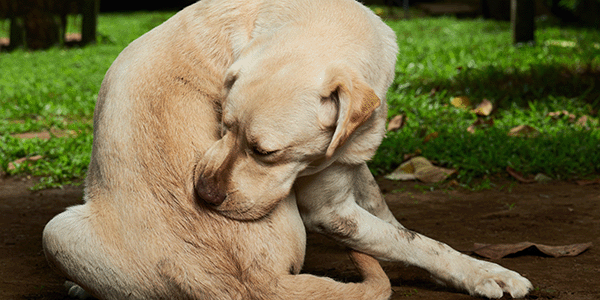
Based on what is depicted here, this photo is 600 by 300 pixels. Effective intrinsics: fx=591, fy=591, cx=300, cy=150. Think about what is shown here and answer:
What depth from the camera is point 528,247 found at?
3.39 m

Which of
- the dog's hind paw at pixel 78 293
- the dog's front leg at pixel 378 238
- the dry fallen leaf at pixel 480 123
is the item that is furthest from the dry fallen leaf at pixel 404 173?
the dog's hind paw at pixel 78 293

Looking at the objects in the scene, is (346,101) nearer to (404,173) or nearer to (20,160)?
(404,173)

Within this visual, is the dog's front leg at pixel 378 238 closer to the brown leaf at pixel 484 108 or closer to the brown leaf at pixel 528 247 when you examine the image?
the brown leaf at pixel 528 247

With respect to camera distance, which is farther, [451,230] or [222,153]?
[451,230]

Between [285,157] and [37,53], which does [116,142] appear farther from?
[37,53]

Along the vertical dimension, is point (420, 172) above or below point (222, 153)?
below

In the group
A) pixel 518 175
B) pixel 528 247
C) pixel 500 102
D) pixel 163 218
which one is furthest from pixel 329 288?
pixel 500 102

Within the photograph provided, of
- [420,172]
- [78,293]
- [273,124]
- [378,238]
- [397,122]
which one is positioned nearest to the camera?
[273,124]

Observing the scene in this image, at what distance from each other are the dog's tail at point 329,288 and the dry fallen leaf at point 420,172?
2262mm

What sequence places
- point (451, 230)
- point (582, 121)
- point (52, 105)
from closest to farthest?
point (451, 230) < point (582, 121) < point (52, 105)

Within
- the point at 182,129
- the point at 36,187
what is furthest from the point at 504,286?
the point at 36,187

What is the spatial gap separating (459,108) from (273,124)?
14.0ft

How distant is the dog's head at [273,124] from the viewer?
235cm

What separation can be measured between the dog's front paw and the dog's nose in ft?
4.49
